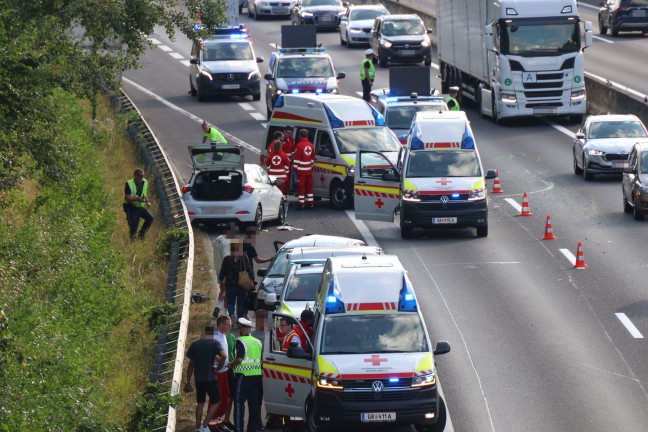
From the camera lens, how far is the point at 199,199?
3019 centimetres

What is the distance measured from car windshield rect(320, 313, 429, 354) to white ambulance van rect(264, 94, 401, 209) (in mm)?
14446

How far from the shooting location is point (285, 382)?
17.9m

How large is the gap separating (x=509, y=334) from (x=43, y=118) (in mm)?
7532

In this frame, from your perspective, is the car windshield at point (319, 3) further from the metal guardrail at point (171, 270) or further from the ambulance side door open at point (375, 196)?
the ambulance side door open at point (375, 196)

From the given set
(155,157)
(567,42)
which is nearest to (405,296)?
(155,157)

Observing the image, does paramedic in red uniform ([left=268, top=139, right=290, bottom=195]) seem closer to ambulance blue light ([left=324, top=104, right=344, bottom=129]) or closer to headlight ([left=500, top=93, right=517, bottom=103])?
ambulance blue light ([left=324, top=104, right=344, bottom=129])

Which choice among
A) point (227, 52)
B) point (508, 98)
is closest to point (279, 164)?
point (508, 98)

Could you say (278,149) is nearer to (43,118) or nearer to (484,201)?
(484,201)

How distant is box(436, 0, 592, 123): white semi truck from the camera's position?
4044 centimetres

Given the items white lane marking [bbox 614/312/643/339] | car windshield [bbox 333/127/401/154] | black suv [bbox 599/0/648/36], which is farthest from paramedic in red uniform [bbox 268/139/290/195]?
black suv [bbox 599/0/648/36]

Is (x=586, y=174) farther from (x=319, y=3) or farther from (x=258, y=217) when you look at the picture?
(x=319, y=3)

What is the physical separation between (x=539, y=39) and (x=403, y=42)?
12361 mm

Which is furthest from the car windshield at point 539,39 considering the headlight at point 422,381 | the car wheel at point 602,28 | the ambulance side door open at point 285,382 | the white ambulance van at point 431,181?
the headlight at point 422,381

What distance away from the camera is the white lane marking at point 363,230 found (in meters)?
29.4
